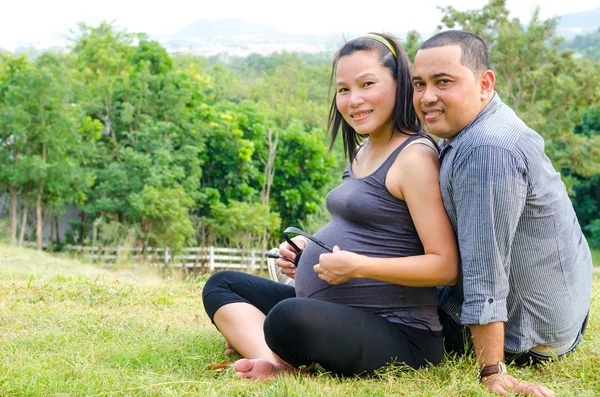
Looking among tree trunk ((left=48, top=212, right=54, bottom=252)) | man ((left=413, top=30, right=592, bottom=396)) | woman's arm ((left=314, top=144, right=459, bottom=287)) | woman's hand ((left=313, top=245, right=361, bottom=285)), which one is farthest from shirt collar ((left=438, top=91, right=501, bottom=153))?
tree trunk ((left=48, top=212, right=54, bottom=252))

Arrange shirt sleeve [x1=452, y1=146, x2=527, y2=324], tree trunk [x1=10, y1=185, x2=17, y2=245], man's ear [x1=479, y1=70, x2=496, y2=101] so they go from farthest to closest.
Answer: tree trunk [x1=10, y1=185, x2=17, y2=245], man's ear [x1=479, y1=70, x2=496, y2=101], shirt sleeve [x1=452, y1=146, x2=527, y2=324]

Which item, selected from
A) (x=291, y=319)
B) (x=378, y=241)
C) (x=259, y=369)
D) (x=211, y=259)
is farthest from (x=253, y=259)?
(x=291, y=319)

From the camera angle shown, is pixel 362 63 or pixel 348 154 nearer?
pixel 362 63

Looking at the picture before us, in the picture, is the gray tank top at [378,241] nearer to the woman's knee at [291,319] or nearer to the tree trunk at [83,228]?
the woman's knee at [291,319]

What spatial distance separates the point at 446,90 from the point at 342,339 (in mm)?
1121

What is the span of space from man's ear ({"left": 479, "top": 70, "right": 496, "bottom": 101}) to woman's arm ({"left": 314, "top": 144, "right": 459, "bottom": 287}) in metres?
0.36

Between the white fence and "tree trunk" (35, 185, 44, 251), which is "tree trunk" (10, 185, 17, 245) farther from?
the white fence

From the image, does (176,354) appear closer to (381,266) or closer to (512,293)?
(381,266)

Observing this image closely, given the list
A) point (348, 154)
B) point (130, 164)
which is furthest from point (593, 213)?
point (348, 154)

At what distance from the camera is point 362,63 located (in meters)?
3.26

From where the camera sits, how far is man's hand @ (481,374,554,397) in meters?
2.85

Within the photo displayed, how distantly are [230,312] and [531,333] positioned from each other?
1456 millimetres

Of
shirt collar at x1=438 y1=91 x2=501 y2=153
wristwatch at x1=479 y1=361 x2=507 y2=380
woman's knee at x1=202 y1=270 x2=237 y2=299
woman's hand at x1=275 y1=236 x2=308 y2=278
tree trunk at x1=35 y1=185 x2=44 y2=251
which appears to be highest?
shirt collar at x1=438 y1=91 x2=501 y2=153

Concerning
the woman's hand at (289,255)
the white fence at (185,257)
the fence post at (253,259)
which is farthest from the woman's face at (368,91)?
the fence post at (253,259)
